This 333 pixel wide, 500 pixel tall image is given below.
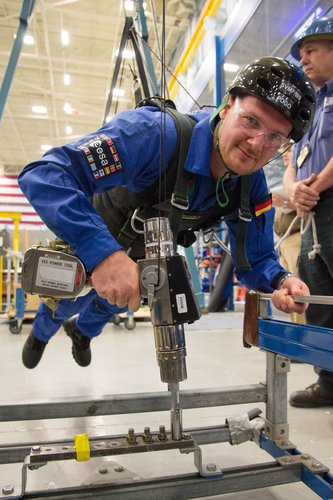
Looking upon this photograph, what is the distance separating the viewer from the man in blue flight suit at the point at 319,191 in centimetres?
170

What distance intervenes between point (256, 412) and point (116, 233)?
911mm

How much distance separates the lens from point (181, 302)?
88 centimetres

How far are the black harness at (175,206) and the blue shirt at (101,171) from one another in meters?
0.03

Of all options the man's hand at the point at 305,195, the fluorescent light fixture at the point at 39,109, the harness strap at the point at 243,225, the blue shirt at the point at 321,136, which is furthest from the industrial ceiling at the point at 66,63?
the harness strap at the point at 243,225

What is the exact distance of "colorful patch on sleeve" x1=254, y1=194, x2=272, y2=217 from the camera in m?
1.59

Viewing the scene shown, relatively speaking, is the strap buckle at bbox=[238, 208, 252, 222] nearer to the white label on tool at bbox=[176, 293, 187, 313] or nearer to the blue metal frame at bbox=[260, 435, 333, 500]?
the white label on tool at bbox=[176, 293, 187, 313]

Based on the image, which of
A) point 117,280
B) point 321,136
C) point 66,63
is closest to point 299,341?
point 117,280

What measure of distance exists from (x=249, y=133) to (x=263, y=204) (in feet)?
1.55

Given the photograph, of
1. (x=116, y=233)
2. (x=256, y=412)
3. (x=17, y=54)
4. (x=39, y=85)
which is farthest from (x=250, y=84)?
(x=39, y=85)

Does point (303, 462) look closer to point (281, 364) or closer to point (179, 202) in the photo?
point (281, 364)

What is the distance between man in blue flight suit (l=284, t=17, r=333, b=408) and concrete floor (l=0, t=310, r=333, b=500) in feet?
0.40

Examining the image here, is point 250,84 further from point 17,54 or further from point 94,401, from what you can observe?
point 17,54

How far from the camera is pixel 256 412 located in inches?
49.7

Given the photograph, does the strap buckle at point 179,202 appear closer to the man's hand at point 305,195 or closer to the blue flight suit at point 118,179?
the blue flight suit at point 118,179
